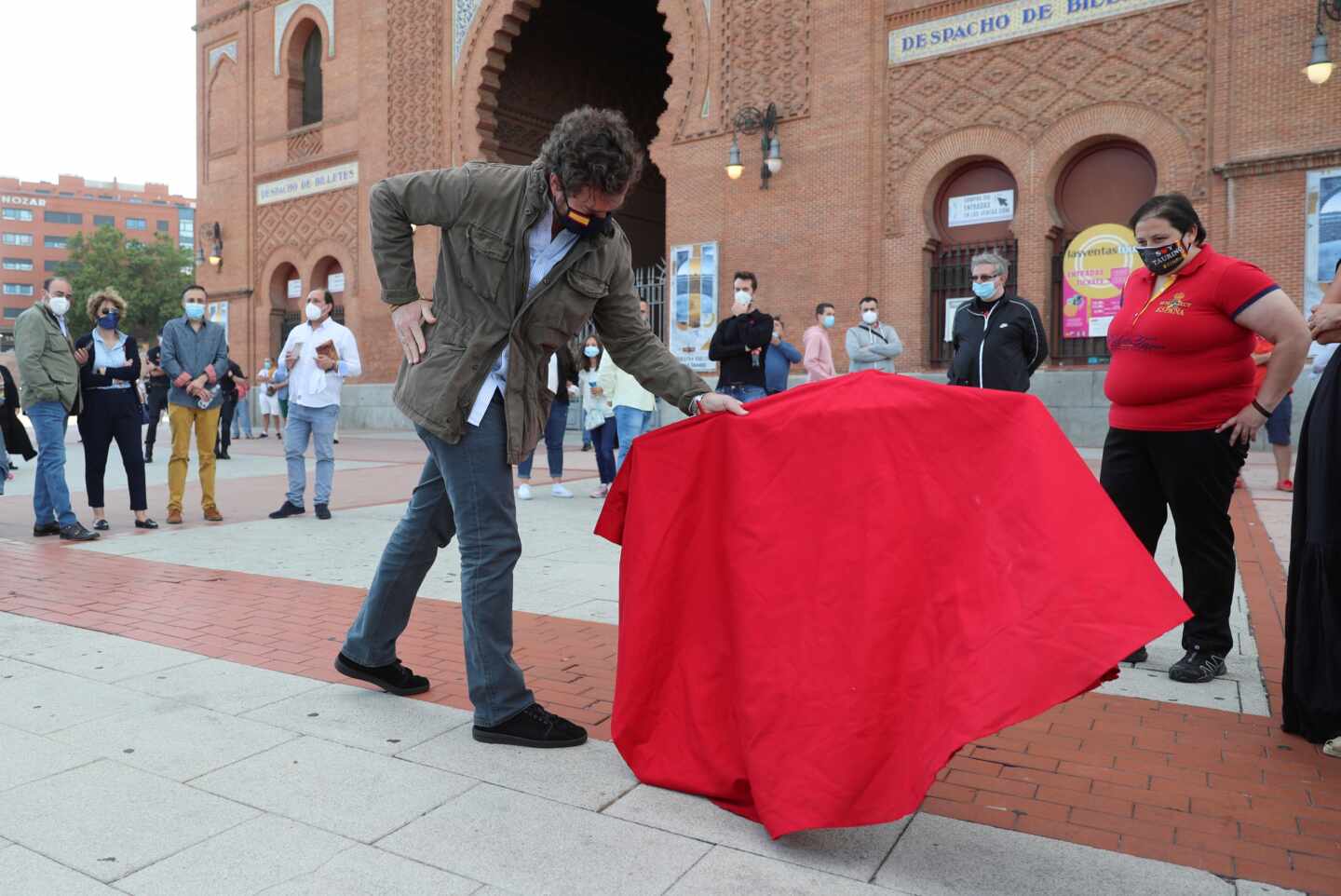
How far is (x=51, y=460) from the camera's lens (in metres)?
7.82

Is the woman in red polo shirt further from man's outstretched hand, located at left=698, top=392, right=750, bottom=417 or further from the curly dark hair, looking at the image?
the curly dark hair

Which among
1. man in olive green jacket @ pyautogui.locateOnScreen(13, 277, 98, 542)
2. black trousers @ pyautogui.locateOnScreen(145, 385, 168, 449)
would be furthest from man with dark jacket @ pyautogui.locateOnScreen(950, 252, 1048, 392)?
black trousers @ pyautogui.locateOnScreen(145, 385, 168, 449)

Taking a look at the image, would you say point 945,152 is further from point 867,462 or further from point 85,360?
point 867,462

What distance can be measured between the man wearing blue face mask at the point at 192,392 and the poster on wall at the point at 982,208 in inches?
480

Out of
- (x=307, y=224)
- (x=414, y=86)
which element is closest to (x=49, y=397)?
(x=414, y=86)

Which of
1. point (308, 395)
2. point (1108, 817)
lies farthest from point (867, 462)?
point (308, 395)

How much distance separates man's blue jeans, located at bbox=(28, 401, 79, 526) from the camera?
304 inches

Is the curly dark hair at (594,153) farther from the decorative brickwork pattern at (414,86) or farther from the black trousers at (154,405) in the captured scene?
the decorative brickwork pattern at (414,86)

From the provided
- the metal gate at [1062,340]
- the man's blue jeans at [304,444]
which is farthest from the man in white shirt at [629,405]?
the metal gate at [1062,340]

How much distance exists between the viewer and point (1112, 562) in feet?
8.61

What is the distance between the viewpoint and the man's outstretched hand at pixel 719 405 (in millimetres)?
3025

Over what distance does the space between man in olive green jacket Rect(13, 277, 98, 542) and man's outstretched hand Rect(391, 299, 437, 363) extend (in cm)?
562

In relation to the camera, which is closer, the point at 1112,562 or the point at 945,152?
the point at 1112,562

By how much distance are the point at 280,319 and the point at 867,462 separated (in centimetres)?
2700
